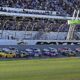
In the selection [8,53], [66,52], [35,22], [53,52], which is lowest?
[66,52]

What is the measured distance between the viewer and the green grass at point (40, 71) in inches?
1038

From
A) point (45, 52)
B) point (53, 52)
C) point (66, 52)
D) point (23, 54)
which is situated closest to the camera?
point (23, 54)

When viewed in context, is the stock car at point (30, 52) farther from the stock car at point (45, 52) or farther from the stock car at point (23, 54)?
the stock car at point (45, 52)

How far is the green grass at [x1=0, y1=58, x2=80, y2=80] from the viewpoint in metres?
26.4

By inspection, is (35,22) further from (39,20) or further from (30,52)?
(30,52)

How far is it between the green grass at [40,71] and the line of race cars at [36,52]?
21.5 feet

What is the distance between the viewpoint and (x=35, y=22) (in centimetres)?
4684

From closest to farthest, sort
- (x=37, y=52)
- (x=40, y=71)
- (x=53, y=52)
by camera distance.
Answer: (x=40, y=71)
(x=37, y=52)
(x=53, y=52)

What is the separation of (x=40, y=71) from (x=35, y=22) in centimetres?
1902

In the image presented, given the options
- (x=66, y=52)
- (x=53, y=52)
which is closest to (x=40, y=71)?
(x=53, y=52)

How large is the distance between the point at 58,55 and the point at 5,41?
20.7 feet

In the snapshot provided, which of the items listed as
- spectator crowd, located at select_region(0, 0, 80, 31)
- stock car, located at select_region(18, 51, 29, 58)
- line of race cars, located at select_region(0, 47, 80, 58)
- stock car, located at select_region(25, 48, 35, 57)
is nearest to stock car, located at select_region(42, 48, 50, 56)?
line of race cars, located at select_region(0, 47, 80, 58)

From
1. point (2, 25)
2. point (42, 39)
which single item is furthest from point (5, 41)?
point (42, 39)

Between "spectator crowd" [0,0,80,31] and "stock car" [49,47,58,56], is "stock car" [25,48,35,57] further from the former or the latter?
"spectator crowd" [0,0,80,31]
